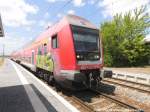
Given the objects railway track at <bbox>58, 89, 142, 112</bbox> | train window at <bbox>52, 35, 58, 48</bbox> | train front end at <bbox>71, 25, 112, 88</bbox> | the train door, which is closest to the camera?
railway track at <bbox>58, 89, 142, 112</bbox>

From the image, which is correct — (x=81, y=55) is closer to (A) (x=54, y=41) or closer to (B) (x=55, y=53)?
(B) (x=55, y=53)

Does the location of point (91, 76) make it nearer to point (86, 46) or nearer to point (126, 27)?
point (86, 46)

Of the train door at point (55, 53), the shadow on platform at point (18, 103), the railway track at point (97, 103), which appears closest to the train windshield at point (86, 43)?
the train door at point (55, 53)

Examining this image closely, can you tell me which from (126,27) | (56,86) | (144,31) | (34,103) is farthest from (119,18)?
(34,103)

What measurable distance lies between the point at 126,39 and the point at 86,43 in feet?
71.7

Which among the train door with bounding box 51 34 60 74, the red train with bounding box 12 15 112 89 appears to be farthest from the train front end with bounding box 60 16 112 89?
the train door with bounding box 51 34 60 74

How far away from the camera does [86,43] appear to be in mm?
10102

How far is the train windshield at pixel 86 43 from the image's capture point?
970cm

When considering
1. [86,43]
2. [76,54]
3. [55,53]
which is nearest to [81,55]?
[76,54]

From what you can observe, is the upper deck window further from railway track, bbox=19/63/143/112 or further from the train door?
railway track, bbox=19/63/143/112

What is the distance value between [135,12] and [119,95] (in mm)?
23774

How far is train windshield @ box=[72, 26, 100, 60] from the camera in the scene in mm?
9703

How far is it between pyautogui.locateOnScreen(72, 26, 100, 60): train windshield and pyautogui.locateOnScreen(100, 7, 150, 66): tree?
806 inches

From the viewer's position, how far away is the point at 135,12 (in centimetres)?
3192
